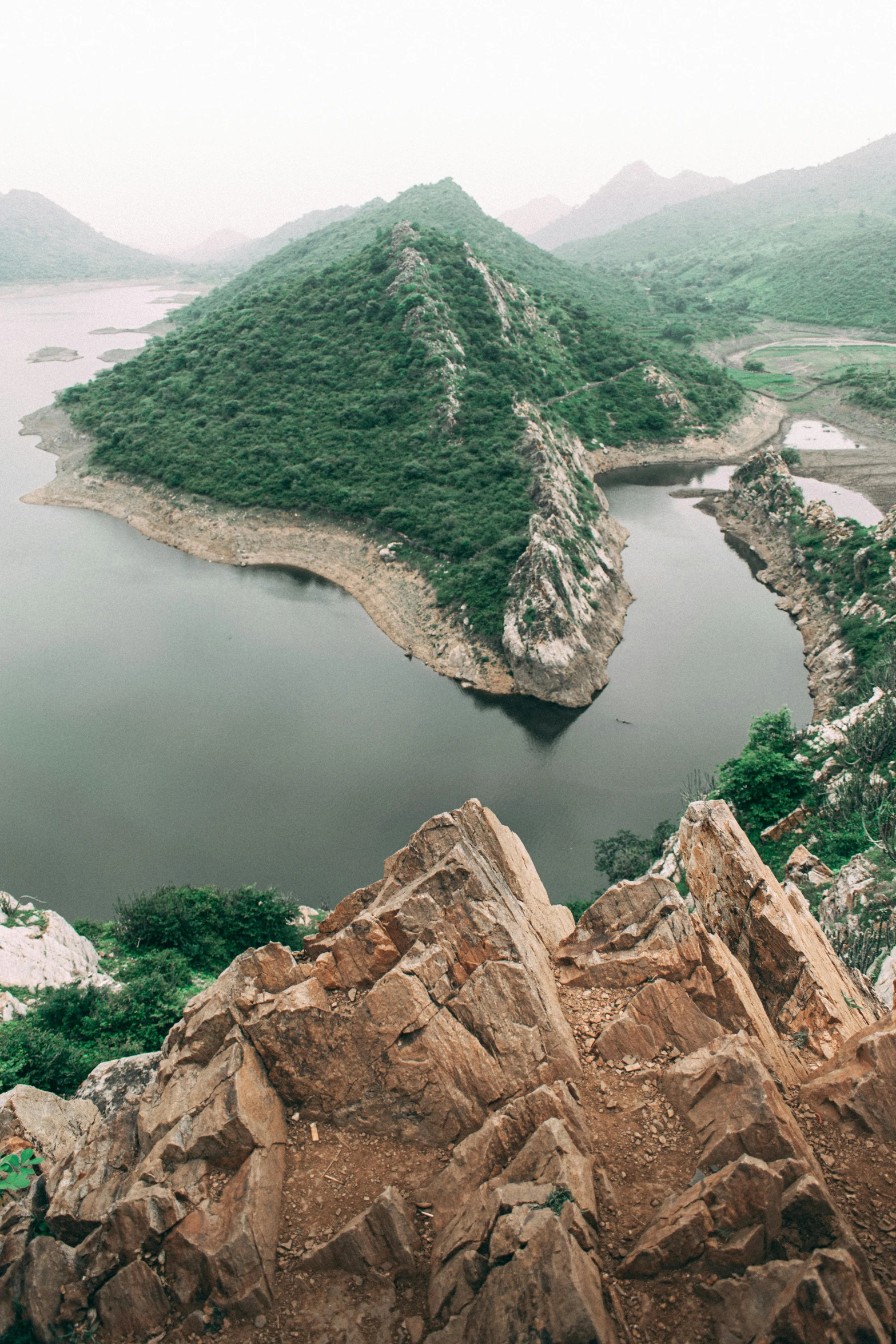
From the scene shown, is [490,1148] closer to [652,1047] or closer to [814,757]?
[652,1047]

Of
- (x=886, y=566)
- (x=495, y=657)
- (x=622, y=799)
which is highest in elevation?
(x=886, y=566)

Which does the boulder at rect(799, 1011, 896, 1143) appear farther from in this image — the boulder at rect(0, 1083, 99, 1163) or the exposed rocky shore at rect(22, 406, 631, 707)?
the exposed rocky shore at rect(22, 406, 631, 707)

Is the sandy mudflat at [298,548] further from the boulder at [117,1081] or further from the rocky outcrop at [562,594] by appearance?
the boulder at [117,1081]

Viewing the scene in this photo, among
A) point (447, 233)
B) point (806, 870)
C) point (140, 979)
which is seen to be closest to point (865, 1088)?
point (806, 870)

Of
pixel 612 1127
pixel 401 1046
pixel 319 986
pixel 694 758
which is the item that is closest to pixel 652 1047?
pixel 612 1127

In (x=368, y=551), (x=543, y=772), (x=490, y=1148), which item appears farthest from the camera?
(x=368, y=551)

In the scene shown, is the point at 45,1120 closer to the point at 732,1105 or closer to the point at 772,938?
the point at 732,1105
